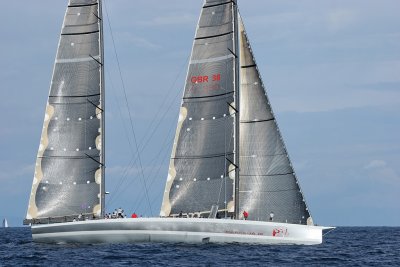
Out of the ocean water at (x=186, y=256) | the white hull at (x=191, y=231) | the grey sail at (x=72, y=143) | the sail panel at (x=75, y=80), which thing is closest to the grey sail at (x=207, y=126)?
the white hull at (x=191, y=231)

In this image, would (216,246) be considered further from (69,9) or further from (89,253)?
(69,9)

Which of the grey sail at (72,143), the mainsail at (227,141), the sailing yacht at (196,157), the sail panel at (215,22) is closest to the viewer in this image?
the sailing yacht at (196,157)

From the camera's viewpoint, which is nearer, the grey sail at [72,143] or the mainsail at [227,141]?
the mainsail at [227,141]

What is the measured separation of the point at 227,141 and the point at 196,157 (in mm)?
2017

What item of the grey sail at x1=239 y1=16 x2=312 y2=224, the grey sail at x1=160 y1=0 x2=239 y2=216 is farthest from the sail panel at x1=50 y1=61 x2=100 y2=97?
the grey sail at x1=239 y1=16 x2=312 y2=224

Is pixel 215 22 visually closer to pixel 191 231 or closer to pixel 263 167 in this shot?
pixel 263 167

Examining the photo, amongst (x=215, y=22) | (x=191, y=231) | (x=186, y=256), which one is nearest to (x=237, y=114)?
(x=215, y=22)

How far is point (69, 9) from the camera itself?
55.9 meters

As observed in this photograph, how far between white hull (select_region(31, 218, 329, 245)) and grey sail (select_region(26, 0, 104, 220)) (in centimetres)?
288

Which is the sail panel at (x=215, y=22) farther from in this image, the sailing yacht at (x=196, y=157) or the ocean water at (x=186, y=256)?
the ocean water at (x=186, y=256)

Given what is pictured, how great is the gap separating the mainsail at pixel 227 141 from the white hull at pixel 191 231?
121cm

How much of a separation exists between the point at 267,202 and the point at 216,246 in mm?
4158

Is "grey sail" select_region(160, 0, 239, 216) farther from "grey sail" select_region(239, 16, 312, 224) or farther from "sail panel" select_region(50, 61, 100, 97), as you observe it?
"sail panel" select_region(50, 61, 100, 97)

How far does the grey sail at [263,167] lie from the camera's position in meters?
51.0
